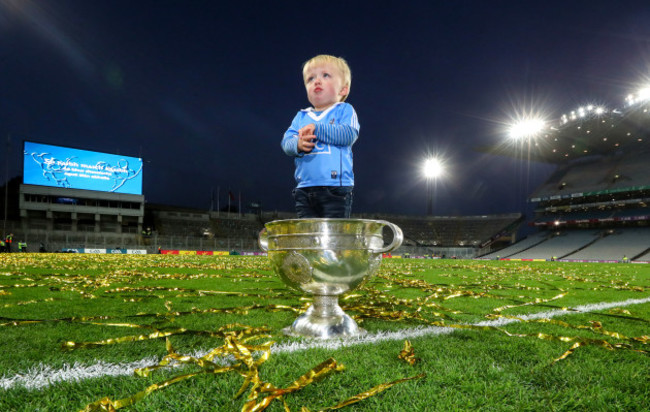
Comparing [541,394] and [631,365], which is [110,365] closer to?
[541,394]

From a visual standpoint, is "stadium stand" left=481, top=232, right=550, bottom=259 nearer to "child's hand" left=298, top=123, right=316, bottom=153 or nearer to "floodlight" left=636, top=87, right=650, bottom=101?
"floodlight" left=636, top=87, right=650, bottom=101

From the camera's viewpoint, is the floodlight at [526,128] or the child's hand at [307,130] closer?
the child's hand at [307,130]

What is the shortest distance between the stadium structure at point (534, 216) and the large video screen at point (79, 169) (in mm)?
140

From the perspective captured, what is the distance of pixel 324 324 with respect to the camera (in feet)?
7.43

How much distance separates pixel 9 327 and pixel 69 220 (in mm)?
45797

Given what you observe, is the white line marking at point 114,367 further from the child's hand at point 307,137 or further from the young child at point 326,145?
the child's hand at point 307,137

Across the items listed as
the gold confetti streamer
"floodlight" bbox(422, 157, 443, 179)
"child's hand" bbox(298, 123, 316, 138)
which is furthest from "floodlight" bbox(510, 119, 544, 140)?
the gold confetti streamer

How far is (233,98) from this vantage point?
233 ft

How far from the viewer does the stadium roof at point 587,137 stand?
36.1 m

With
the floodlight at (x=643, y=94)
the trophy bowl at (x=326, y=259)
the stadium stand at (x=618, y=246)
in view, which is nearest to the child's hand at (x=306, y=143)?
the trophy bowl at (x=326, y=259)

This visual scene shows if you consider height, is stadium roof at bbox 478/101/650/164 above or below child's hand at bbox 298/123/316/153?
above

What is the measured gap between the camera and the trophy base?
225 cm

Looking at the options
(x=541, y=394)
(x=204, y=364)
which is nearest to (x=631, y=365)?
(x=541, y=394)

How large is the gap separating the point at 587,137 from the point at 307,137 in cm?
5012
